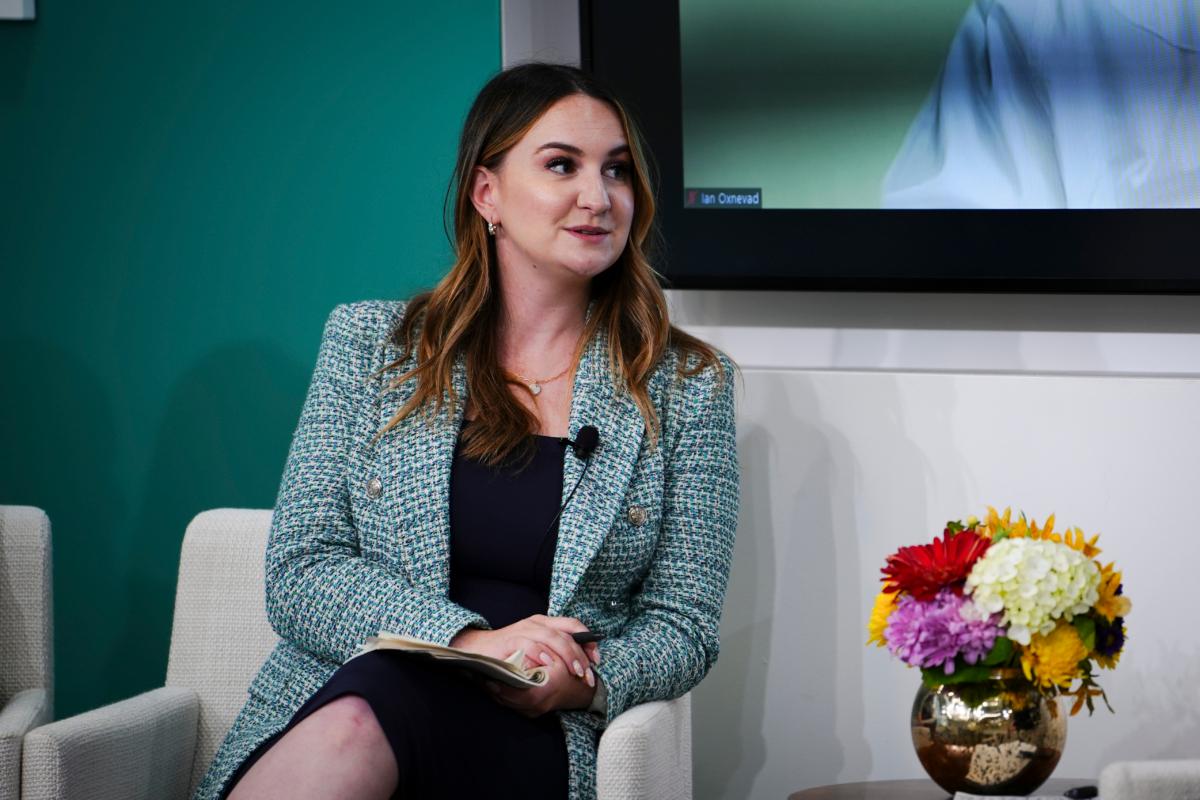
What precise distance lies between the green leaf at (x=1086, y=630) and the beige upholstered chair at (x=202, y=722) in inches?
22.7

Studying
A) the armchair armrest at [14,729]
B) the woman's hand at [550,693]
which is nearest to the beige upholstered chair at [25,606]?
the armchair armrest at [14,729]

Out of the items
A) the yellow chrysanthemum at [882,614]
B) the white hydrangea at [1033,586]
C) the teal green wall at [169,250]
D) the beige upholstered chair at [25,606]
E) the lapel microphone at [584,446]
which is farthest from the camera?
the teal green wall at [169,250]

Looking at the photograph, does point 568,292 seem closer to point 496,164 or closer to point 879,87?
point 496,164

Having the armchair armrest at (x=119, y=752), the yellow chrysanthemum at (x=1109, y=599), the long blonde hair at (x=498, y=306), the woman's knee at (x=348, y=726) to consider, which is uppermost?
the long blonde hair at (x=498, y=306)

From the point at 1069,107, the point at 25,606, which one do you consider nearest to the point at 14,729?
the point at 25,606

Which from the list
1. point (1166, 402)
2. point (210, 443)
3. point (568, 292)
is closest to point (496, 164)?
point (568, 292)

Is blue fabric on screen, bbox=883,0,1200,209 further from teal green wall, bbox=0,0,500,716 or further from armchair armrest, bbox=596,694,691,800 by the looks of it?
armchair armrest, bbox=596,694,691,800

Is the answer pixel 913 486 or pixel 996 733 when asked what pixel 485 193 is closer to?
pixel 913 486

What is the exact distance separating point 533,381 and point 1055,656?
3.33 ft

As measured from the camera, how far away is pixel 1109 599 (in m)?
1.72

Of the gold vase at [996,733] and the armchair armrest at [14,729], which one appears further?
the armchair armrest at [14,729]

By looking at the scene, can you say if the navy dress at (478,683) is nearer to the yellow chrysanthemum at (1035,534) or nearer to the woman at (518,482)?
the woman at (518,482)

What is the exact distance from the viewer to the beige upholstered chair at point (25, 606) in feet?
7.77

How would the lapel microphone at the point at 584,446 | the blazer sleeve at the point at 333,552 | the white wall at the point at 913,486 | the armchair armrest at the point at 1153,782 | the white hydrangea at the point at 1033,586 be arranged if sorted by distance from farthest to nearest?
the white wall at the point at 913,486 → the lapel microphone at the point at 584,446 → the blazer sleeve at the point at 333,552 → the white hydrangea at the point at 1033,586 → the armchair armrest at the point at 1153,782
